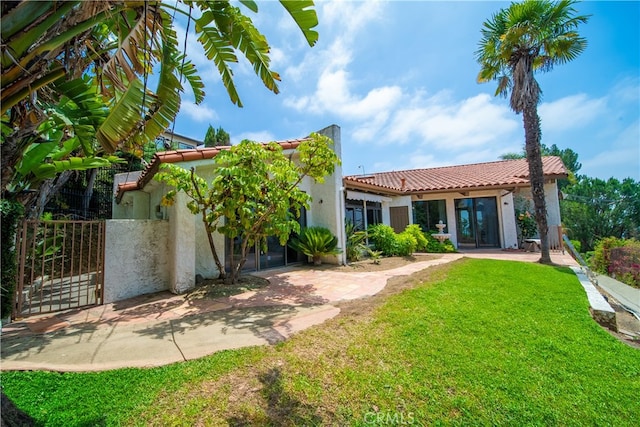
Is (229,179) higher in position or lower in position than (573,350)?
higher

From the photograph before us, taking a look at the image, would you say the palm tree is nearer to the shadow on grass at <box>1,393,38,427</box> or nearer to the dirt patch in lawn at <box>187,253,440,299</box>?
the dirt patch in lawn at <box>187,253,440,299</box>

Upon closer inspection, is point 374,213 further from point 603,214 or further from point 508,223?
point 603,214

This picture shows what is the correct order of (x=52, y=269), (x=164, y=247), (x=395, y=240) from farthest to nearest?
(x=395, y=240), (x=164, y=247), (x=52, y=269)

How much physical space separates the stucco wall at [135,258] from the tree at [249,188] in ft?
4.97

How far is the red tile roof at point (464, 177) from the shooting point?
19.2 metres

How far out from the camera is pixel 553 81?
1427cm

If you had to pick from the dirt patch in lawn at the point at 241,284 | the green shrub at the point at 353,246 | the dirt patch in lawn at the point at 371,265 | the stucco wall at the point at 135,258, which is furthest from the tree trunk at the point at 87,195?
the green shrub at the point at 353,246

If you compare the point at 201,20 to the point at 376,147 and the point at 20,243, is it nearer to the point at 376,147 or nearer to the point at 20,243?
the point at 20,243

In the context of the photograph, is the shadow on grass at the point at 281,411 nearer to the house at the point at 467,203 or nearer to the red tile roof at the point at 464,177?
the red tile roof at the point at 464,177

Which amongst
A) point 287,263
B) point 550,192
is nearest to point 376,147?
point 550,192

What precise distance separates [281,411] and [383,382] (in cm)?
166


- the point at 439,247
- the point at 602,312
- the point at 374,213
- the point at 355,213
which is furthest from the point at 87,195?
the point at 602,312

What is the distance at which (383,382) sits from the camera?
4.09 meters

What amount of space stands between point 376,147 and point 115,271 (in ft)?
82.5
